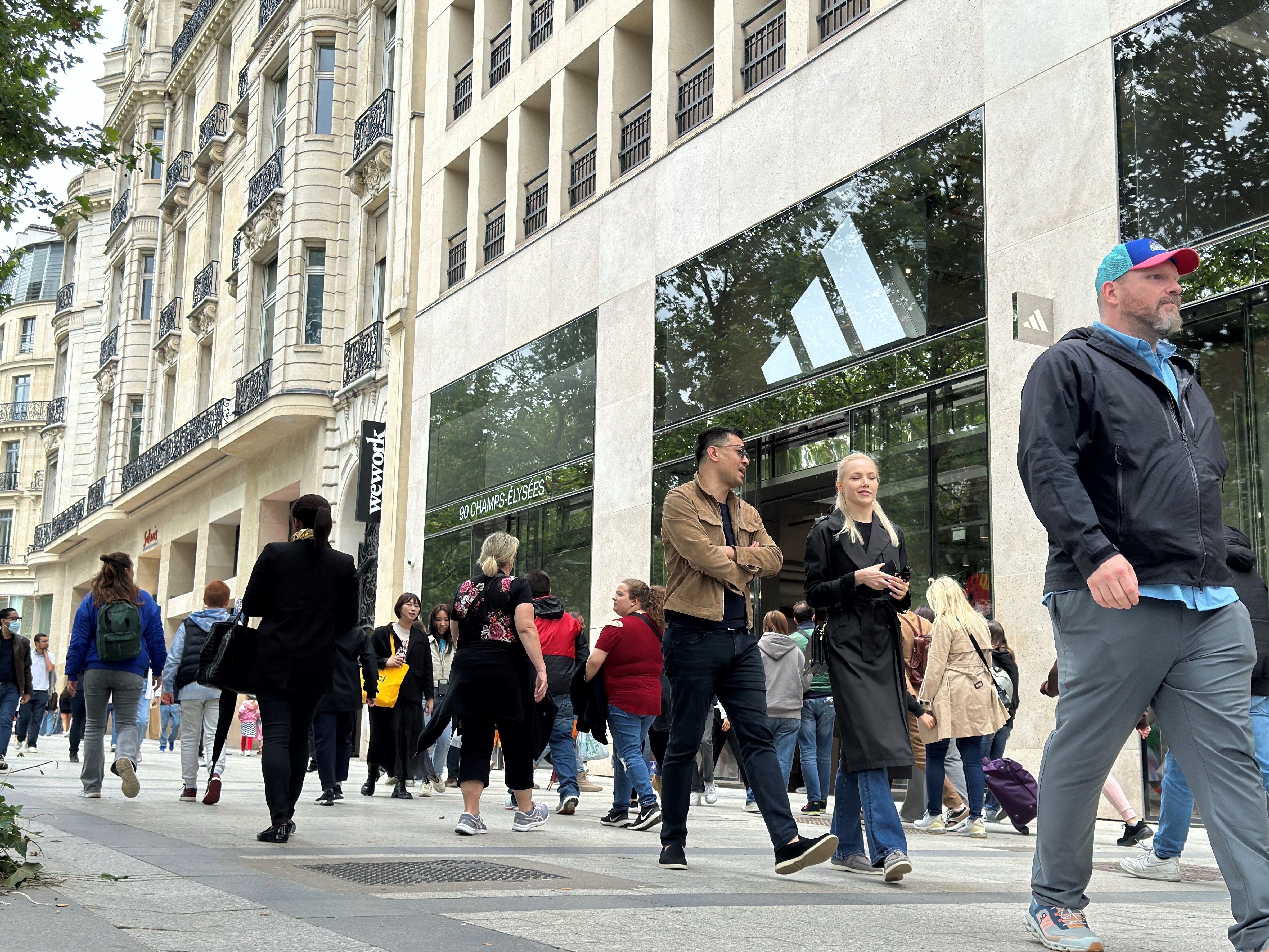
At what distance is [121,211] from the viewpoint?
46344 millimetres

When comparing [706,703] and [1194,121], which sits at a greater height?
[1194,121]

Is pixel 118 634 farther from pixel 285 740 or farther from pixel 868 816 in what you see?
pixel 868 816

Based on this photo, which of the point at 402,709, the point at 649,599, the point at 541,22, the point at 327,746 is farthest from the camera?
the point at 541,22

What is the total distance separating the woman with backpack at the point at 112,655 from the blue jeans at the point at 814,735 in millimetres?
5123

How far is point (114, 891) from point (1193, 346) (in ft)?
30.8

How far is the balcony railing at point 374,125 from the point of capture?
28.1m

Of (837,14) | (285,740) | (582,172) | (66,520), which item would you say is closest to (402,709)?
(285,740)

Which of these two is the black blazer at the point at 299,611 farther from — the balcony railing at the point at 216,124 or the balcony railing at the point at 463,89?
the balcony railing at the point at 216,124

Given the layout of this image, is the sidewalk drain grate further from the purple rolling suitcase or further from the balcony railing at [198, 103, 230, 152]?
the balcony railing at [198, 103, 230, 152]

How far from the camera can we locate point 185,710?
11.5 meters

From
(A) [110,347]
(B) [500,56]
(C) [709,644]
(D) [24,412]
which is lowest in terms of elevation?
(C) [709,644]

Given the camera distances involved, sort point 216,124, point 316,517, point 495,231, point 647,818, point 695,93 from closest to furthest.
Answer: point 316,517
point 647,818
point 695,93
point 495,231
point 216,124

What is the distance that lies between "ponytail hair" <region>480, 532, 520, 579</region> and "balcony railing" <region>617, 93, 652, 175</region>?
11800mm

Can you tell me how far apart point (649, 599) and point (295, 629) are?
3144 millimetres
